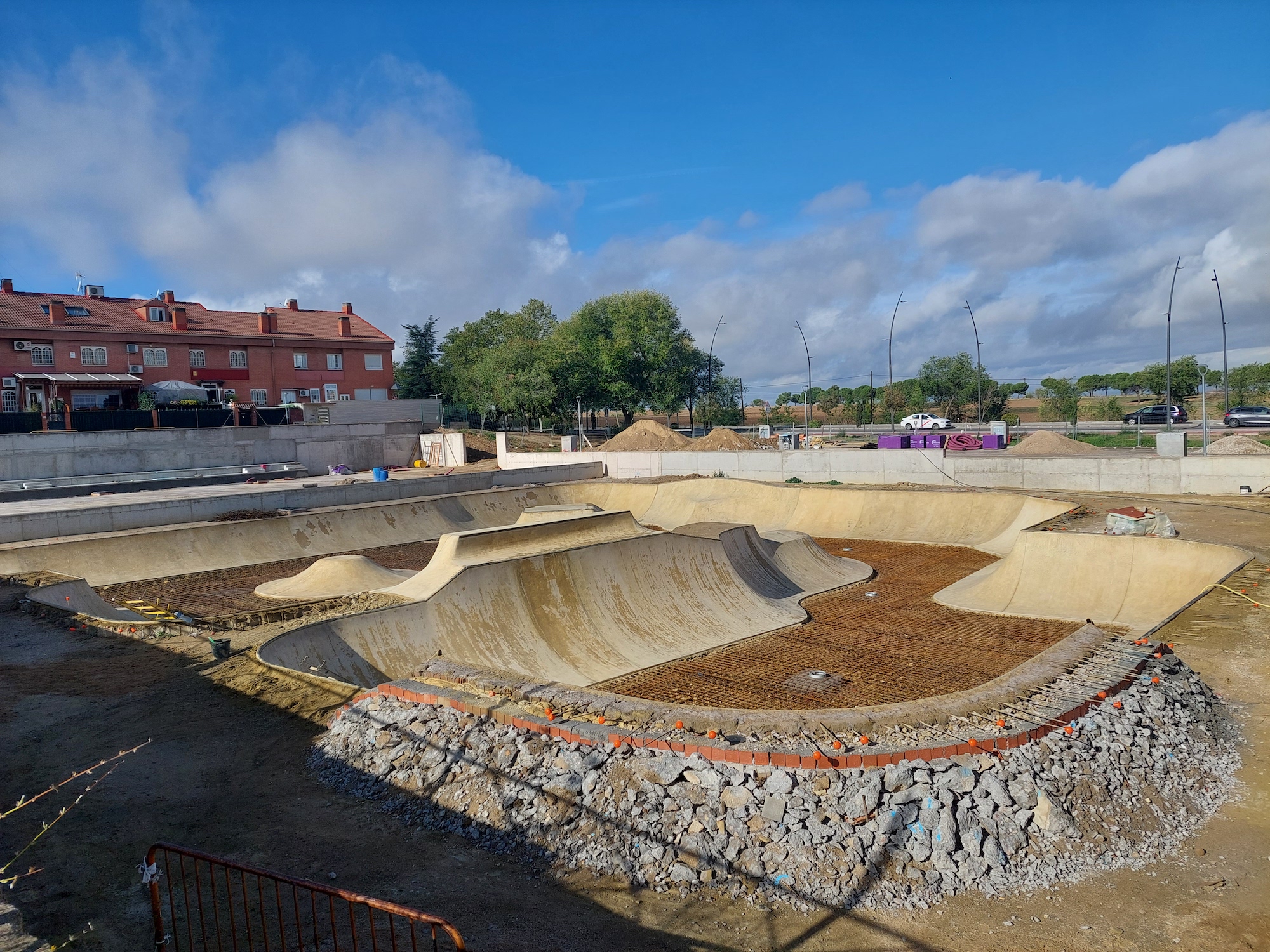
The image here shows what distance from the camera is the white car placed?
5028 cm

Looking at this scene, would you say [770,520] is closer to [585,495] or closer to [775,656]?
[585,495]

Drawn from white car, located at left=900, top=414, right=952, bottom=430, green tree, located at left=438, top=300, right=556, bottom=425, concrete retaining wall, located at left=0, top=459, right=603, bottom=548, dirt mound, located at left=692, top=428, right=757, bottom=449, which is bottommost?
concrete retaining wall, located at left=0, top=459, right=603, bottom=548

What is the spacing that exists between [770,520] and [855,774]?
80.9 feet

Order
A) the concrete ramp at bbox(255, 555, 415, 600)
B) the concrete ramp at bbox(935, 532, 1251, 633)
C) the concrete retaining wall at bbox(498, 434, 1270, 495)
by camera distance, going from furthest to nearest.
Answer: the concrete retaining wall at bbox(498, 434, 1270, 495)
the concrete ramp at bbox(255, 555, 415, 600)
the concrete ramp at bbox(935, 532, 1251, 633)

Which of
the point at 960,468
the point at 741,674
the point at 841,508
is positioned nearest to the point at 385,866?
the point at 741,674

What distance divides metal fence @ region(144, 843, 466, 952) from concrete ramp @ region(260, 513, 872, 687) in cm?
599

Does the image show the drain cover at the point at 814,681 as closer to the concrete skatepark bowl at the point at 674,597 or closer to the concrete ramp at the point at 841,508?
the concrete skatepark bowl at the point at 674,597

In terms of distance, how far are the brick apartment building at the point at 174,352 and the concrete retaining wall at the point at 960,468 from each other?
14.8 m

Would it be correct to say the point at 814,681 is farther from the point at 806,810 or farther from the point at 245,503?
the point at 245,503

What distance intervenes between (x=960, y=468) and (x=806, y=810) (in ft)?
94.1

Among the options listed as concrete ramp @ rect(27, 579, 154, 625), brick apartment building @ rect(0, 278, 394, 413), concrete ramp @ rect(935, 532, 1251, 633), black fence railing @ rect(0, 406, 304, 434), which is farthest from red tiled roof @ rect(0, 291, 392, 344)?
concrete ramp @ rect(935, 532, 1251, 633)

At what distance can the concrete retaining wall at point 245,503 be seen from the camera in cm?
2378

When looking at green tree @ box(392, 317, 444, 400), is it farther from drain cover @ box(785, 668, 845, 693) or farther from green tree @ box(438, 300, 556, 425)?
drain cover @ box(785, 668, 845, 693)

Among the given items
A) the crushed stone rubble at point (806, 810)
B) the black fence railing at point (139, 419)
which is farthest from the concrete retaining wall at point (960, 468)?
the crushed stone rubble at point (806, 810)
